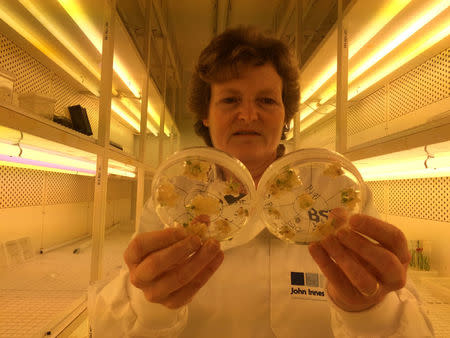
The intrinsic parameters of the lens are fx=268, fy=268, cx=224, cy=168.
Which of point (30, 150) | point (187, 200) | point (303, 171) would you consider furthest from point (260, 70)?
point (30, 150)

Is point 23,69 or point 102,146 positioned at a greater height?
point 23,69

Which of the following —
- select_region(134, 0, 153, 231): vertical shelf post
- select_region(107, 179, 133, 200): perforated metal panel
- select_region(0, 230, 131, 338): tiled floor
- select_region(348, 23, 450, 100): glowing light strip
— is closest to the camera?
select_region(0, 230, 131, 338): tiled floor

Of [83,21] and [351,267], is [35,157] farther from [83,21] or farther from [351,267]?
[351,267]

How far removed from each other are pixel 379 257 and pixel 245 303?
575 millimetres

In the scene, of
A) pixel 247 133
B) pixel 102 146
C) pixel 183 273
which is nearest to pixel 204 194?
pixel 183 273

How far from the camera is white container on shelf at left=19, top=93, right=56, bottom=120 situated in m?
1.15

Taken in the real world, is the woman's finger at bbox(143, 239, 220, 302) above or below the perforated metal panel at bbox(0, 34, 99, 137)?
below

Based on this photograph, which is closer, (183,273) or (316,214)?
(183,273)

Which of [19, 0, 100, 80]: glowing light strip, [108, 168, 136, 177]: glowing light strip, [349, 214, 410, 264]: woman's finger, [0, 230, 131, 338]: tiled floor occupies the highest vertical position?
[19, 0, 100, 80]: glowing light strip

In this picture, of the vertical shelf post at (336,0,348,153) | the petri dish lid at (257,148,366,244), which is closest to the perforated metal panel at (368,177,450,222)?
the vertical shelf post at (336,0,348,153)

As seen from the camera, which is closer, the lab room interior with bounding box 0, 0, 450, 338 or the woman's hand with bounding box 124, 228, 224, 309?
the woman's hand with bounding box 124, 228, 224, 309

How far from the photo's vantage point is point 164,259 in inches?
23.5

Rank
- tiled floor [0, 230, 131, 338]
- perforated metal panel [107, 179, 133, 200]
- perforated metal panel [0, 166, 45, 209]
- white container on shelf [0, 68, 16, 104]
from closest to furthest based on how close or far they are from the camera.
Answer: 1. white container on shelf [0, 68, 16, 104]
2. tiled floor [0, 230, 131, 338]
3. perforated metal panel [0, 166, 45, 209]
4. perforated metal panel [107, 179, 133, 200]

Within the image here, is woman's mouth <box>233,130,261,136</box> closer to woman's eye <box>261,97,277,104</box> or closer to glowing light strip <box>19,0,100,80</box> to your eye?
woman's eye <box>261,97,277,104</box>
